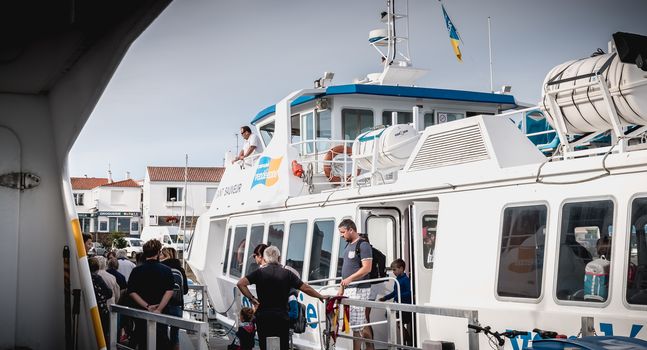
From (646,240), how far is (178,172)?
73.0 metres

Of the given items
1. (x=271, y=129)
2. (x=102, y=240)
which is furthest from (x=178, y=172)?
(x=271, y=129)

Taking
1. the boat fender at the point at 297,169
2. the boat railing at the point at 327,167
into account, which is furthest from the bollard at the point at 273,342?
the boat fender at the point at 297,169

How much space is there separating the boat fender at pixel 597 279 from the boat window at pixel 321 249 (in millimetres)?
4285

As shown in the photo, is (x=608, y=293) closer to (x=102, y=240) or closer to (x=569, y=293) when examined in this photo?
(x=569, y=293)

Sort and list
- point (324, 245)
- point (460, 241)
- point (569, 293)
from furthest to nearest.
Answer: point (324, 245) → point (460, 241) → point (569, 293)

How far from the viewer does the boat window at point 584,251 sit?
6191 mm

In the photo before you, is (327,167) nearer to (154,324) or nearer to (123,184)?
(154,324)

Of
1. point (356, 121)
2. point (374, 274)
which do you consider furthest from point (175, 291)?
point (356, 121)

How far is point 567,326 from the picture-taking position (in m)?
6.30

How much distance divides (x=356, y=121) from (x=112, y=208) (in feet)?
227

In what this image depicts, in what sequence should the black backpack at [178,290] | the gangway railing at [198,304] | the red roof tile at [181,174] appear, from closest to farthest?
the black backpack at [178,290] < the gangway railing at [198,304] < the red roof tile at [181,174]

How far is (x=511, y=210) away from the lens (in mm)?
7074

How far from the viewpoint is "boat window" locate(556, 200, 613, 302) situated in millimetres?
6191

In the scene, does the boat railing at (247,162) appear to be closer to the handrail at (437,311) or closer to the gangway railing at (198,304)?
the gangway railing at (198,304)
